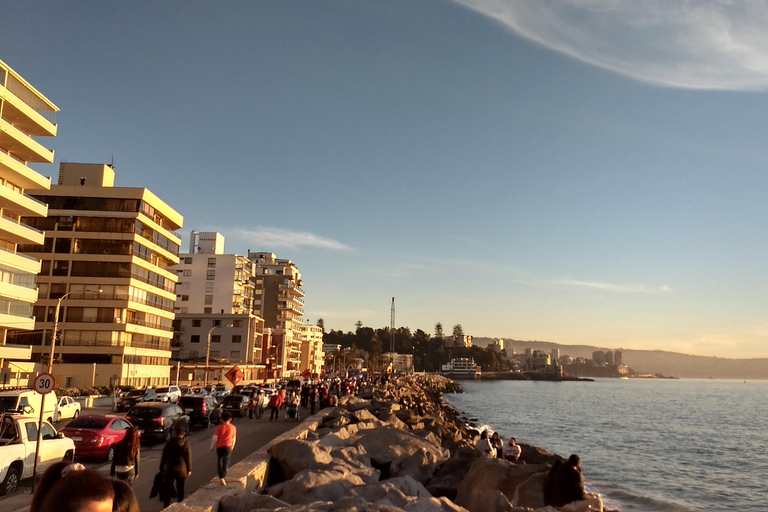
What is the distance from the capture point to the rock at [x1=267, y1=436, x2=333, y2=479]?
15.3 meters

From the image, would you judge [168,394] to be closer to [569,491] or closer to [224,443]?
[224,443]

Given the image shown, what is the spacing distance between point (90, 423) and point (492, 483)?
12.5 meters

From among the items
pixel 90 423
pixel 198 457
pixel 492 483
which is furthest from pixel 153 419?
pixel 492 483

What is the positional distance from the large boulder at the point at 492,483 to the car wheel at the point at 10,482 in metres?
10.7

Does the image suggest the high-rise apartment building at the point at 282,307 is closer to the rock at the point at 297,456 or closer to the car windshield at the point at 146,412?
the car windshield at the point at 146,412

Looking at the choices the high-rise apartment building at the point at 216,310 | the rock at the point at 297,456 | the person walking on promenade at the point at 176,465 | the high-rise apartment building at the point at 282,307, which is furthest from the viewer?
the high-rise apartment building at the point at 282,307

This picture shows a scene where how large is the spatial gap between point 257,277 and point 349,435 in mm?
123557

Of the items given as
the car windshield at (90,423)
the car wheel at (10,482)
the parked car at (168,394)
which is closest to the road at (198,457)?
the car wheel at (10,482)

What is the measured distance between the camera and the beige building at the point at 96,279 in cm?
6788

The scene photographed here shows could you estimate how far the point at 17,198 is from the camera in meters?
51.3

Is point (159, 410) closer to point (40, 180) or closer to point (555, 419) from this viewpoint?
point (40, 180)

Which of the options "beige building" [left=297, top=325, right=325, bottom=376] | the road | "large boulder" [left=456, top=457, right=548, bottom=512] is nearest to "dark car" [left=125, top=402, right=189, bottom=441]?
the road

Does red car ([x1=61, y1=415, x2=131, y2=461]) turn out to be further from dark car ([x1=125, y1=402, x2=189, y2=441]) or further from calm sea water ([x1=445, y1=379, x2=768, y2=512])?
calm sea water ([x1=445, y1=379, x2=768, y2=512])

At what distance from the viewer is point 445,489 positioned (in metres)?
18.8
